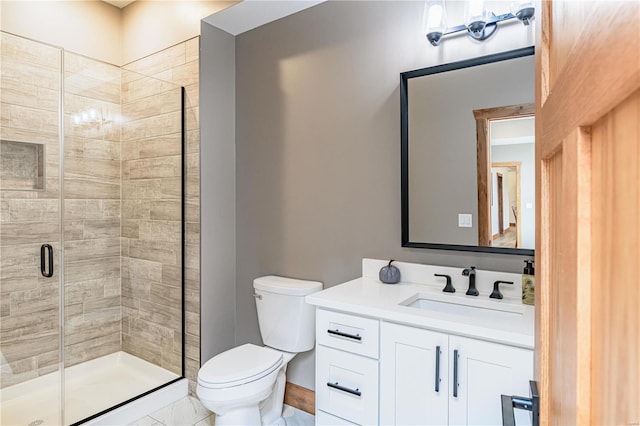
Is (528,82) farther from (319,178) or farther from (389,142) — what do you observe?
(319,178)

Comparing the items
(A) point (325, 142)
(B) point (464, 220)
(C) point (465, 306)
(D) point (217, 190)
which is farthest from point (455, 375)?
(D) point (217, 190)

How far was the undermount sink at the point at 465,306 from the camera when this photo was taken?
164 cm

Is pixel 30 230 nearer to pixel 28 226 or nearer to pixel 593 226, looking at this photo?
pixel 28 226

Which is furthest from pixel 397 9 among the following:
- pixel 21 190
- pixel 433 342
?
pixel 21 190

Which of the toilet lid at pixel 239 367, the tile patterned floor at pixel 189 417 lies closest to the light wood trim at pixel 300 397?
the tile patterned floor at pixel 189 417

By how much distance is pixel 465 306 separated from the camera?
175 cm

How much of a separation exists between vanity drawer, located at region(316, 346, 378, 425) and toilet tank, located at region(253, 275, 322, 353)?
49cm

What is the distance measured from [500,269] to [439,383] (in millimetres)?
651

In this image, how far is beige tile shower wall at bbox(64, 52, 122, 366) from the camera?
261cm

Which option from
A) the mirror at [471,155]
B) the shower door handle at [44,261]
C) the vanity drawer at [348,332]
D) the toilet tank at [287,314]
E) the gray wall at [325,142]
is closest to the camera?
the vanity drawer at [348,332]

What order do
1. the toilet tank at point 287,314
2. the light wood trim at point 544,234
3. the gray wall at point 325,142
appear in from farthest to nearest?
the toilet tank at point 287,314 < the gray wall at point 325,142 < the light wood trim at point 544,234

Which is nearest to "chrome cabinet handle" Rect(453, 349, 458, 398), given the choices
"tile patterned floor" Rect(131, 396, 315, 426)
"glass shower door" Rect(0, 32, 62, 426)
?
"tile patterned floor" Rect(131, 396, 315, 426)

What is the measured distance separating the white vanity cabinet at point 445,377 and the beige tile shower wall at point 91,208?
7.30 feet

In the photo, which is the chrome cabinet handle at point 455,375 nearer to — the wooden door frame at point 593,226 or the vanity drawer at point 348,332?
the vanity drawer at point 348,332
